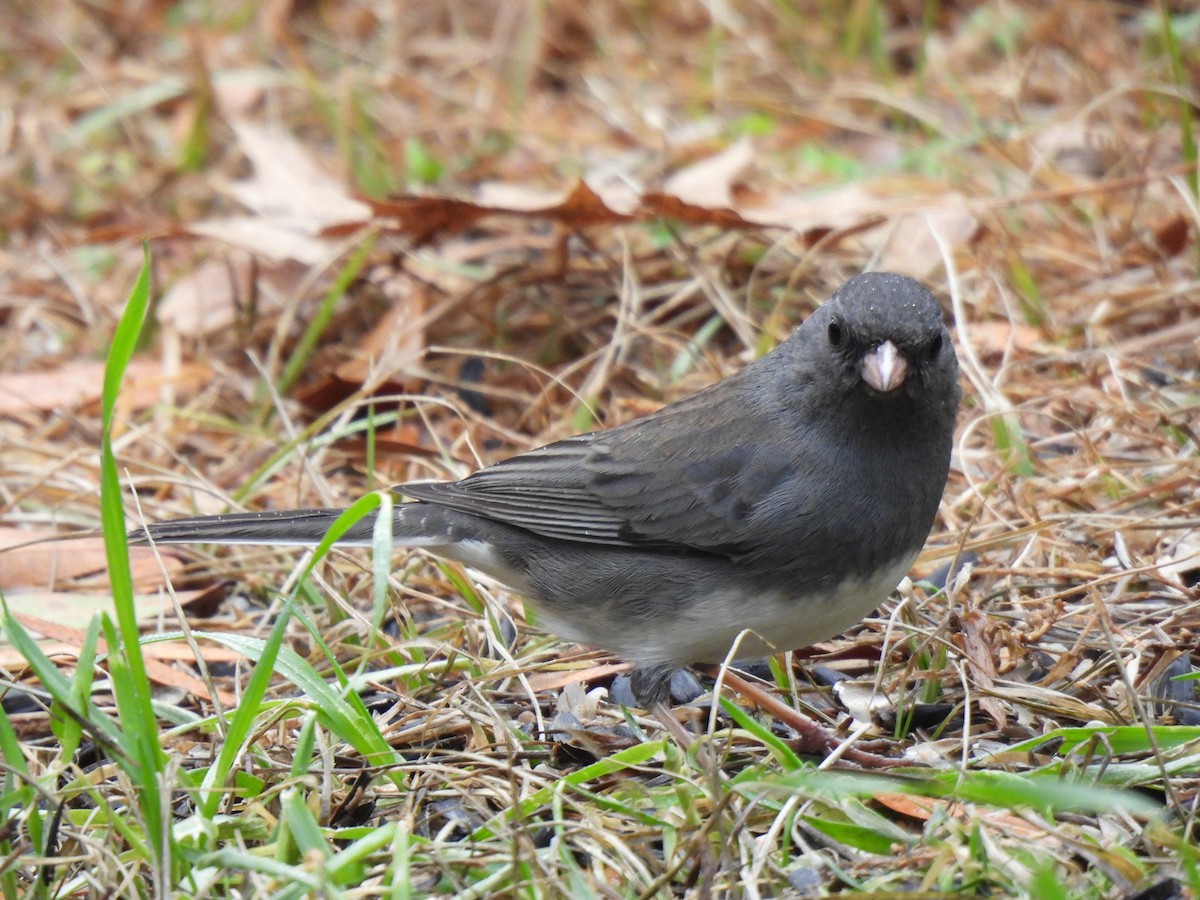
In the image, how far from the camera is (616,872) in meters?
2.18

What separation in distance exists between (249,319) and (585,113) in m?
2.24

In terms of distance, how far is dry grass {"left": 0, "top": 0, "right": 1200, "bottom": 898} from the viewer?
7.25ft

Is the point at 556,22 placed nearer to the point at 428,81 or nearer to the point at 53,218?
the point at 428,81

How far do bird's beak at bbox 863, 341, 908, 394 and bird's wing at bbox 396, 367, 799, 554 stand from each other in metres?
0.25

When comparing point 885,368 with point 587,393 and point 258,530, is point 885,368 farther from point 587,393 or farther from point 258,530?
point 587,393

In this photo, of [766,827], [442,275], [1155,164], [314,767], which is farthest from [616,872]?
[1155,164]

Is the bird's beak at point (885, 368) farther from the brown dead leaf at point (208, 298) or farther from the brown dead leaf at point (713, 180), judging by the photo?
the brown dead leaf at point (208, 298)

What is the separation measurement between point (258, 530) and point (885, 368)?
1.33 metres

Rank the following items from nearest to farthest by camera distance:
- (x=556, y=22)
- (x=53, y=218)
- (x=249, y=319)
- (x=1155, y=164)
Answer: (x=249, y=319) → (x=1155, y=164) → (x=53, y=218) → (x=556, y=22)

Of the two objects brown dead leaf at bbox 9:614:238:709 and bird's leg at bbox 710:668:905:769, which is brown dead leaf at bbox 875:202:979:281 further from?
brown dead leaf at bbox 9:614:238:709

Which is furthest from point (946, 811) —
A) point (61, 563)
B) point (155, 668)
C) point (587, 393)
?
point (61, 563)

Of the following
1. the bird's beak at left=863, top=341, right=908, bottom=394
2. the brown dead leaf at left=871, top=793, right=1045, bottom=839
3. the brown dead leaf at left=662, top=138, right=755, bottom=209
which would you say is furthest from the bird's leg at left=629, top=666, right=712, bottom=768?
the brown dead leaf at left=662, top=138, right=755, bottom=209

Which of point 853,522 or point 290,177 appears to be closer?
point 853,522

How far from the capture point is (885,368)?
104 inches
